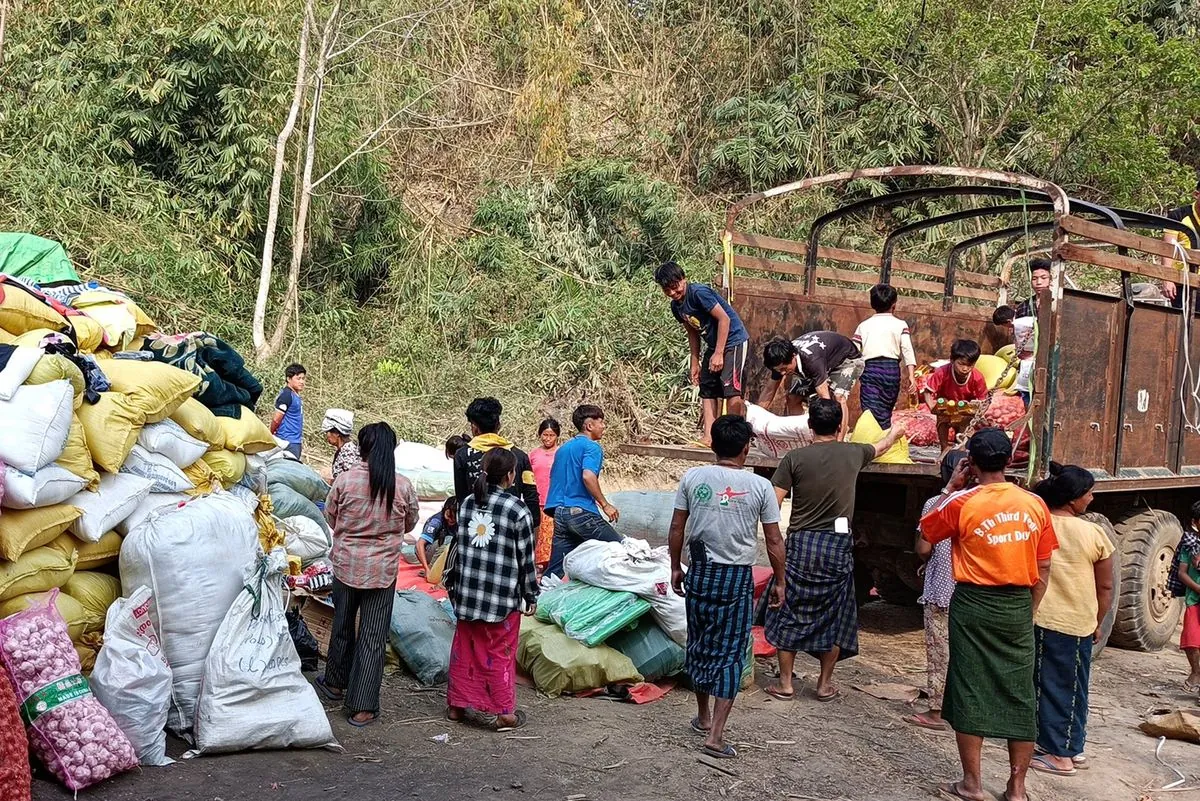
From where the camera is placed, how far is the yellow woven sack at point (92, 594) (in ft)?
13.8

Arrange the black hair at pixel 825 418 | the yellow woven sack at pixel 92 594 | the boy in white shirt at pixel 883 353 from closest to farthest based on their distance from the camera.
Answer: the yellow woven sack at pixel 92 594 → the black hair at pixel 825 418 → the boy in white shirt at pixel 883 353

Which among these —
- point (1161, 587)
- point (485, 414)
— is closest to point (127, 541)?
point (485, 414)

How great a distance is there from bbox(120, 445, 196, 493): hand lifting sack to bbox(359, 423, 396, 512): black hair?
76 cm

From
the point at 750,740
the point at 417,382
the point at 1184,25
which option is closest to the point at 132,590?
the point at 750,740

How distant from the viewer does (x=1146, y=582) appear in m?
6.76

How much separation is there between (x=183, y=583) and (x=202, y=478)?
0.73 meters

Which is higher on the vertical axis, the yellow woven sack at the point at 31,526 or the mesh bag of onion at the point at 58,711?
the yellow woven sack at the point at 31,526

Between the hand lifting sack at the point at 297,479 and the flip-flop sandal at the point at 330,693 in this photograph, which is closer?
the flip-flop sandal at the point at 330,693

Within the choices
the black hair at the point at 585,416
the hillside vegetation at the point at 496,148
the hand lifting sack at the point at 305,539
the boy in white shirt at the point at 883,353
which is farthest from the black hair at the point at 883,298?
the hillside vegetation at the point at 496,148

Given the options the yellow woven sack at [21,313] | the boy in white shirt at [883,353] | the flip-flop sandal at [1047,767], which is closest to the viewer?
the yellow woven sack at [21,313]

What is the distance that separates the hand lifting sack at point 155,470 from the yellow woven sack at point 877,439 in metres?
3.51

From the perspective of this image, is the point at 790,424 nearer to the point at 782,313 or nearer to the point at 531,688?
the point at 782,313

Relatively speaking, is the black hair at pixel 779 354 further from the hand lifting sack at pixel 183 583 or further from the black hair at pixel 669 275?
the hand lifting sack at pixel 183 583

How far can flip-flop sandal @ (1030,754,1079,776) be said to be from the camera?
4754 mm
